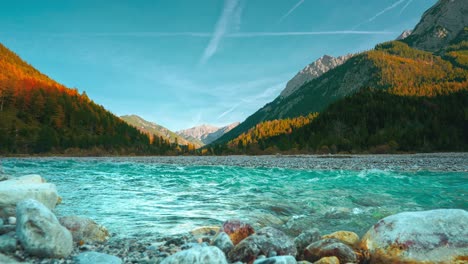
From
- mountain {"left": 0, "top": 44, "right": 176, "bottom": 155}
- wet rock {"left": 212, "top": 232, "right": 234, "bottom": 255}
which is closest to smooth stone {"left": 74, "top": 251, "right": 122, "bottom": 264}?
wet rock {"left": 212, "top": 232, "right": 234, "bottom": 255}

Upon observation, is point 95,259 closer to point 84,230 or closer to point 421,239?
point 84,230

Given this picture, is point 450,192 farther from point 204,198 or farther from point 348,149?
point 348,149

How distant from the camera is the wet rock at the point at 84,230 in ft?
21.1

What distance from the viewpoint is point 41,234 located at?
5086 millimetres

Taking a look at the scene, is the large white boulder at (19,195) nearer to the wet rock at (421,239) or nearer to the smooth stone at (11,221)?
the smooth stone at (11,221)

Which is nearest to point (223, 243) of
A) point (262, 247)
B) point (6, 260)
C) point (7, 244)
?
point (262, 247)

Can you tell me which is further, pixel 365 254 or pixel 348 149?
pixel 348 149

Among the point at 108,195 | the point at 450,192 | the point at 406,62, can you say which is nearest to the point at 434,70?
the point at 406,62

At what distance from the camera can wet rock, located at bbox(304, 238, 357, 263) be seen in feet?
18.4

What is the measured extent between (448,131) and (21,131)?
358 ft

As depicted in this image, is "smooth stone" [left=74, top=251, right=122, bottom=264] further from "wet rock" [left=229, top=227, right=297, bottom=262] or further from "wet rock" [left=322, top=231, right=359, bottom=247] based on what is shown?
"wet rock" [left=322, top=231, right=359, bottom=247]

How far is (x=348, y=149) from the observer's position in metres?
66.9

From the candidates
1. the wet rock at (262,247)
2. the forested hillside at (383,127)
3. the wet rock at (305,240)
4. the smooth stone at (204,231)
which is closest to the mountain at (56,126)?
the forested hillside at (383,127)

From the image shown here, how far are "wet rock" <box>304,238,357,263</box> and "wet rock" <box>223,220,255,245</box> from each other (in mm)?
1528
